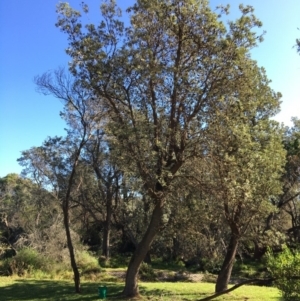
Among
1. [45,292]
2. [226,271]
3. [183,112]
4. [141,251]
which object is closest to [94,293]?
[45,292]

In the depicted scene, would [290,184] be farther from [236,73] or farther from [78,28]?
[78,28]

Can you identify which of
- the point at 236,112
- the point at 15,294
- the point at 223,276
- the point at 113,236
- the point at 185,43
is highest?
the point at 185,43

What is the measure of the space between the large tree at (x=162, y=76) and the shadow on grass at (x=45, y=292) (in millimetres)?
1734

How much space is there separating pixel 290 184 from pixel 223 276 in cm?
1812

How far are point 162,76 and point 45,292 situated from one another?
979 cm

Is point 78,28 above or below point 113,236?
above

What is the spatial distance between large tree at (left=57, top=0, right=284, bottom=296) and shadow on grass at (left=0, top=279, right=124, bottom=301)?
1734mm

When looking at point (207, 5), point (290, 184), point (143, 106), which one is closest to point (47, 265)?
point (143, 106)

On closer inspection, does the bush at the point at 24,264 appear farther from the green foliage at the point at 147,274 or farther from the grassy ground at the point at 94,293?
the green foliage at the point at 147,274

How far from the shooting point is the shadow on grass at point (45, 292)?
524 inches

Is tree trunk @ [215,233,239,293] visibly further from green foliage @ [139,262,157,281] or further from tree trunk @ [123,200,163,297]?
green foliage @ [139,262,157,281]

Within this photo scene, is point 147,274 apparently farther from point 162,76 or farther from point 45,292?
point 162,76

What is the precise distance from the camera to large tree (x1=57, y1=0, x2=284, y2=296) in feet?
40.0

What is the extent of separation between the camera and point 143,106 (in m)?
13.4
